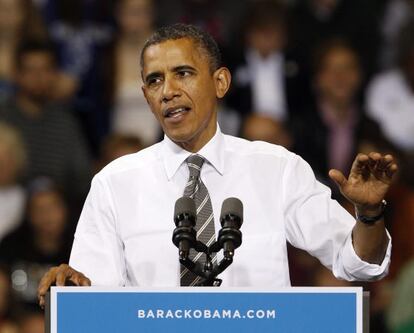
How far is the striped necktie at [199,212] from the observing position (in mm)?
2854

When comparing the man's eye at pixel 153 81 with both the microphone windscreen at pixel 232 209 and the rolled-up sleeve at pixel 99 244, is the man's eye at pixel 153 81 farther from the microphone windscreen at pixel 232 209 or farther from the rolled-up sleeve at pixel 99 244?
the microphone windscreen at pixel 232 209

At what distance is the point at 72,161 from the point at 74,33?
0.67 meters

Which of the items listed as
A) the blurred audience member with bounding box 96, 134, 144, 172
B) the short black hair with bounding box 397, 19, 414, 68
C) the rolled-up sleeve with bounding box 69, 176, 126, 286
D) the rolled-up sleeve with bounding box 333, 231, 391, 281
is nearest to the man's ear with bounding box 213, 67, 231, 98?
the rolled-up sleeve with bounding box 69, 176, 126, 286

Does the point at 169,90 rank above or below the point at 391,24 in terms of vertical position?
below

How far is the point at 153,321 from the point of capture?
2.53 m

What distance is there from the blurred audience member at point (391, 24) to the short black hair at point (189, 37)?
12.1 ft

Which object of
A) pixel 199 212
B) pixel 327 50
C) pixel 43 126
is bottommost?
pixel 199 212

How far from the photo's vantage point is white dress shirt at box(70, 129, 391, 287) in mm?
2959

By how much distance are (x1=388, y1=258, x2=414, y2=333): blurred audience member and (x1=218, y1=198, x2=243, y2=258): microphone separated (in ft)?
9.65

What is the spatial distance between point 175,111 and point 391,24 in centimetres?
392

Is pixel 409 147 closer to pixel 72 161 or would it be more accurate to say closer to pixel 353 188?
pixel 72 161

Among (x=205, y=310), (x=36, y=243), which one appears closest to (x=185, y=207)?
(x=205, y=310)

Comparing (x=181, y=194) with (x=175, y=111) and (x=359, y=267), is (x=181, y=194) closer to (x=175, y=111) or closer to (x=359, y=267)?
(x=175, y=111)

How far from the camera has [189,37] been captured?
302cm
